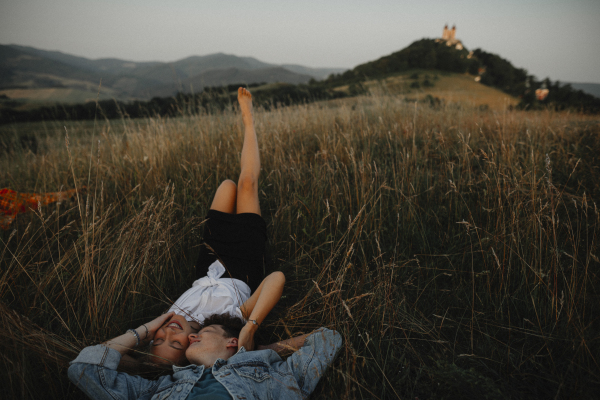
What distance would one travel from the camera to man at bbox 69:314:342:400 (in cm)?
125

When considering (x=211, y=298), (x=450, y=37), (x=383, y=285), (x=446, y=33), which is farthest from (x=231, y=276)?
(x=446, y=33)

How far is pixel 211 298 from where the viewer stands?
6.46 ft

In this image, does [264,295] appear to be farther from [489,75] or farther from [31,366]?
[489,75]

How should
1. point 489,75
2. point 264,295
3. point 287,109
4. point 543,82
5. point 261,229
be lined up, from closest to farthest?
point 264,295 → point 261,229 → point 287,109 → point 543,82 → point 489,75

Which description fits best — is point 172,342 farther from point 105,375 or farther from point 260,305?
point 260,305

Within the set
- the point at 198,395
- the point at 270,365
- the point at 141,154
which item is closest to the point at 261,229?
the point at 270,365

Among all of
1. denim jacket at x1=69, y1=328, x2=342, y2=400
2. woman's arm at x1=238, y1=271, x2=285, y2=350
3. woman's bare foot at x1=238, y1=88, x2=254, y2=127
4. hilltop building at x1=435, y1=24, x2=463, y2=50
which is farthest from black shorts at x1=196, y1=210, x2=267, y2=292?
hilltop building at x1=435, y1=24, x2=463, y2=50

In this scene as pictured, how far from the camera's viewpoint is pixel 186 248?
239 cm

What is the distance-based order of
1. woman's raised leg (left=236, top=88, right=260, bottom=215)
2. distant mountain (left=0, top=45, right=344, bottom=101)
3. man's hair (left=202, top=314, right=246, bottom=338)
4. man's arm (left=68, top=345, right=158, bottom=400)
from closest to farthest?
man's arm (left=68, top=345, right=158, bottom=400)
man's hair (left=202, top=314, right=246, bottom=338)
woman's raised leg (left=236, top=88, right=260, bottom=215)
distant mountain (left=0, top=45, right=344, bottom=101)

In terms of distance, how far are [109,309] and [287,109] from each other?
200 inches

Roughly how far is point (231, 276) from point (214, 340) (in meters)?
0.57

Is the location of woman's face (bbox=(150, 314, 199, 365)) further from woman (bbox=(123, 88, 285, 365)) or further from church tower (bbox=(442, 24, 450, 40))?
church tower (bbox=(442, 24, 450, 40))

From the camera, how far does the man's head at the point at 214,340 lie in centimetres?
154

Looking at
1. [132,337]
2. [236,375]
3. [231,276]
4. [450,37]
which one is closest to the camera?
[236,375]
